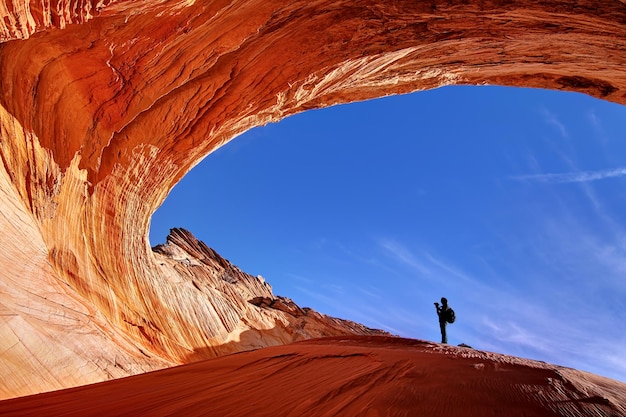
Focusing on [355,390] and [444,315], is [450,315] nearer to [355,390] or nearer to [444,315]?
[444,315]

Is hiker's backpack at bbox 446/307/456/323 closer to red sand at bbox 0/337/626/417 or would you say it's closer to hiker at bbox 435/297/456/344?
hiker at bbox 435/297/456/344

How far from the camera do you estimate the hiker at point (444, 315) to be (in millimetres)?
15203

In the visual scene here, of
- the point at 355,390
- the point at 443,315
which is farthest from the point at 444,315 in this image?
the point at 355,390

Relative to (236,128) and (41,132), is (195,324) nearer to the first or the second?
(236,128)

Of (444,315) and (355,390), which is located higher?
(444,315)

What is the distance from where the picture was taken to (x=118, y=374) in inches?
312

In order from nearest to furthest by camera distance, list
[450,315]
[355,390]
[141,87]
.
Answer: [355,390]
[141,87]
[450,315]

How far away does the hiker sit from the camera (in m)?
15.2

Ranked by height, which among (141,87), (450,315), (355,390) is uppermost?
(141,87)

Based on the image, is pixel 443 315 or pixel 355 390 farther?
pixel 443 315

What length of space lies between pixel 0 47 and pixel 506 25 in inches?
388

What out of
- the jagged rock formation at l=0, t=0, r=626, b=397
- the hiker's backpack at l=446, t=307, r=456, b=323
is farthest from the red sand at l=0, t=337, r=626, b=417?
the hiker's backpack at l=446, t=307, r=456, b=323

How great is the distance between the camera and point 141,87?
8.61m

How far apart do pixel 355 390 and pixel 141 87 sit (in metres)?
7.81
